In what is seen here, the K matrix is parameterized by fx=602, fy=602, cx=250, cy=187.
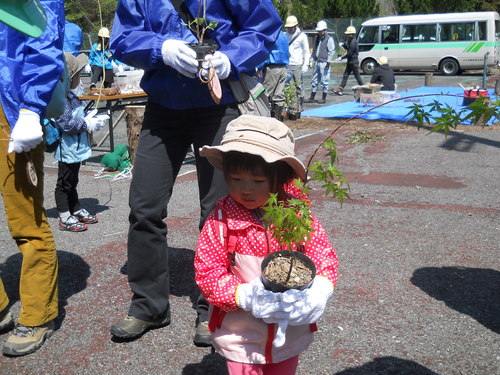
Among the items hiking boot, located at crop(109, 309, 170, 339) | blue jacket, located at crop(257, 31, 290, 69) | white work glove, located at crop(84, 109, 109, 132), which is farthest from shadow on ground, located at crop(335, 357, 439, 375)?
blue jacket, located at crop(257, 31, 290, 69)

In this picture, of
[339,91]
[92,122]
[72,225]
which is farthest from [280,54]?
[339,91]

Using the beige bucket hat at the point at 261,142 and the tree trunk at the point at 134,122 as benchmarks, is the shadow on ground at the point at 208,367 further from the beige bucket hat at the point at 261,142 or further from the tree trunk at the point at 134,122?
the tree trunk at the point at 134,122

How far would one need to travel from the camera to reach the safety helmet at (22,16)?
2.13 meters

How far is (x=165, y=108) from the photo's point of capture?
3123mm

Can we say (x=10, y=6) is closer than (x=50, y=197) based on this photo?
Yes

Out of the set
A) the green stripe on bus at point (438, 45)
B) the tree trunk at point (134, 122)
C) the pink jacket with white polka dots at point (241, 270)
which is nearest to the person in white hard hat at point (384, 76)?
the tree trunk at point (134, 122)

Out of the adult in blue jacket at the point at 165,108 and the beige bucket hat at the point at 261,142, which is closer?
the beige bucket hat at the point at 261,142

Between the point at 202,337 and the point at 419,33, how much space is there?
23.9 meters

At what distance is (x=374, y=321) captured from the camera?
344 centimetres

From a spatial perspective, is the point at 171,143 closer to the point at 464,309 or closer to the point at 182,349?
the point at 182,349

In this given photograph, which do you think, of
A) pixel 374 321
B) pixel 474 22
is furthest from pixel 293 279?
pixel 474 22

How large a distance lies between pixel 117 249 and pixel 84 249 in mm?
264

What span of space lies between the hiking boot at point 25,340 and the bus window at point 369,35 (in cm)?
2432

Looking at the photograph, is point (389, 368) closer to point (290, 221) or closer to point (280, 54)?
point (290, 221)
